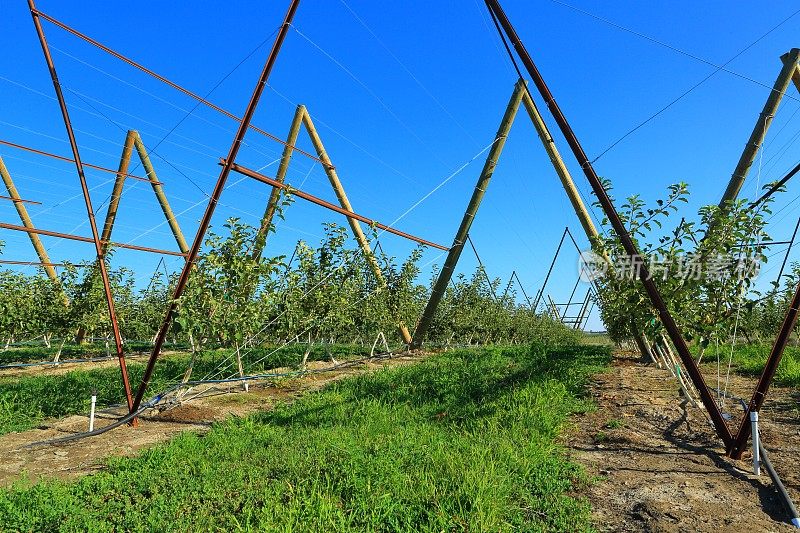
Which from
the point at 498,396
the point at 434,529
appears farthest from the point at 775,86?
the point at 434,529

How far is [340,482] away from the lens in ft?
13.8

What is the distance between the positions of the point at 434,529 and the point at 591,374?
809 centimetres

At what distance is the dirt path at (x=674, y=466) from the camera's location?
3592mm

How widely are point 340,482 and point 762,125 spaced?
34.0 feet

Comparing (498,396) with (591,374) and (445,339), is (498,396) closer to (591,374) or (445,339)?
(591,374)

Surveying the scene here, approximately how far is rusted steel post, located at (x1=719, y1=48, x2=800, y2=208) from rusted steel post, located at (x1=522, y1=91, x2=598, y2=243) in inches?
105

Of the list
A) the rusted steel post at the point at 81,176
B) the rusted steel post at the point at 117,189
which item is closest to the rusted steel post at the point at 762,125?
the rusted steel post at the point at 81,176

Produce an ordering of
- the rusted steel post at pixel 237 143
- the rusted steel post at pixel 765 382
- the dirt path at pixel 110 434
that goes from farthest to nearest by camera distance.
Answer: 1. the rusted steel post at pixel 237 143
2. the dirt path at pixel 110 434
3. the rusted steel post at pixel 765 382

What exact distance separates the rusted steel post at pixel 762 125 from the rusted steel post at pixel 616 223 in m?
5.08

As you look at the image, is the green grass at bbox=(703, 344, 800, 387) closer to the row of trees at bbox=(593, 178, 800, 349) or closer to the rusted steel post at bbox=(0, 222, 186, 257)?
the row of trees at bbox=(593, 178, 800, 349)

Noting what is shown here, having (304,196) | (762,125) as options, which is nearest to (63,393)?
(304,196)

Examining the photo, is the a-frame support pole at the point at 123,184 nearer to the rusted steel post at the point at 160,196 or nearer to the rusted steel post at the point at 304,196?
the rusted steel post at the point at 160,196

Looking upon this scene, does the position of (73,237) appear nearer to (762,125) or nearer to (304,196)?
(304,196)

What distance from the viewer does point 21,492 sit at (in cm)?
407
